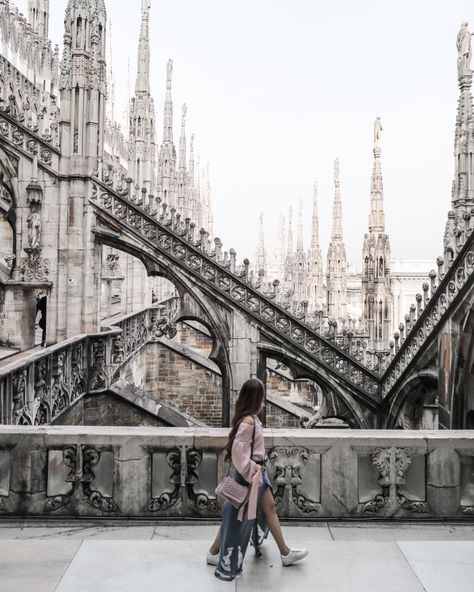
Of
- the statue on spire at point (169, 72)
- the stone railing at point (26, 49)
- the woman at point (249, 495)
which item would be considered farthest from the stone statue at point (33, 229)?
the statue on spire at point (169, 72)

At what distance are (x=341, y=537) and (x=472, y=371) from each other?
5555 mm

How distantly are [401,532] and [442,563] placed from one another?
740mm

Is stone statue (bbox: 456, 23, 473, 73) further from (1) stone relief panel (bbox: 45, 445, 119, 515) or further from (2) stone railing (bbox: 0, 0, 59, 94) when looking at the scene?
(2) stone railing (bbox: 0, 0, 59, 94)

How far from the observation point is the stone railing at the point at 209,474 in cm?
419

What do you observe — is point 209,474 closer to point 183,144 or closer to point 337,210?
point 337,210

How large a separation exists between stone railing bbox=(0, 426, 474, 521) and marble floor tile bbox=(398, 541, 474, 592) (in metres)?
0.60

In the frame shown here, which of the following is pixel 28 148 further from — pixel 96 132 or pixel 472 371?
pixel 472 371

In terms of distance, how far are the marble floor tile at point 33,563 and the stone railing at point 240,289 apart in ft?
26.2

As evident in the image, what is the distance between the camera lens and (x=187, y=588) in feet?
10.1

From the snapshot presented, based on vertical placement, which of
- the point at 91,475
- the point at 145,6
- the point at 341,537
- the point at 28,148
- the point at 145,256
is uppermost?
the point at 145,6

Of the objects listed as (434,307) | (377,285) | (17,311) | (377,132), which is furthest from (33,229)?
(377,132)

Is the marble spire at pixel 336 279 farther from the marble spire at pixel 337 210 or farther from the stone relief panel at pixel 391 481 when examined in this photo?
the stone relief panel at pixel 391 481

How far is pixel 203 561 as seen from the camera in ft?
11.2

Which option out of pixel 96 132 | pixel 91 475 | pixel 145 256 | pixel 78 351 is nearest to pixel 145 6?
pixel 96 132
